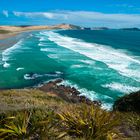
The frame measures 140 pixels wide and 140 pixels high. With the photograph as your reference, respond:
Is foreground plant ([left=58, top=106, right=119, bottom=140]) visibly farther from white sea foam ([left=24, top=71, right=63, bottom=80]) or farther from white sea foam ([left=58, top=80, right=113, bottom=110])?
white sea foam ([left=24, top=71, right=63, bottom=80])

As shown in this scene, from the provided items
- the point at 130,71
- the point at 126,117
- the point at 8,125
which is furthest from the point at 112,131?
the point at 130,71

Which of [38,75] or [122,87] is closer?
[122,87]

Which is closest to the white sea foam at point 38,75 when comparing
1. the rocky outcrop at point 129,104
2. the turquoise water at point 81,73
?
the turquoise water at point 81,73

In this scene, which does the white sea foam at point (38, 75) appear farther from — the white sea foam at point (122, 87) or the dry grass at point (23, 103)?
the dry grass at point (23, 103)

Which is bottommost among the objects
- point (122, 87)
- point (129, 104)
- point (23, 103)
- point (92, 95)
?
point (92, 95)

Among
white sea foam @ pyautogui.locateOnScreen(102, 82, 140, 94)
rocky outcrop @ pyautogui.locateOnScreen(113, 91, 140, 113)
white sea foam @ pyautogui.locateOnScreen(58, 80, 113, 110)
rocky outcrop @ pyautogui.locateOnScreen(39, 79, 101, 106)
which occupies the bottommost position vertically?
white sea foam @ pyautogui.locateOnScreen(58, 80, 113, 110)

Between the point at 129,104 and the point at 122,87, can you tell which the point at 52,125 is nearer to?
the point at 129,104

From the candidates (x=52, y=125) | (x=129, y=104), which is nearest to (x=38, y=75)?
(x=129, y=104)

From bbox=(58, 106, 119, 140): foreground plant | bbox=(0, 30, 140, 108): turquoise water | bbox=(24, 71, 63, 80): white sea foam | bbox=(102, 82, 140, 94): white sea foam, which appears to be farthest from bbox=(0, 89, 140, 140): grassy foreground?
bbox=(24, 71, 63, 80): white sea foam
